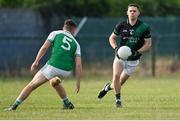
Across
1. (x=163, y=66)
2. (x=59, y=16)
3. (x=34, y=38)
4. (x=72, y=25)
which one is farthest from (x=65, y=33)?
(x=59, y=16)

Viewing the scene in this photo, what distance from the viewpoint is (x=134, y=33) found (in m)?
18.0

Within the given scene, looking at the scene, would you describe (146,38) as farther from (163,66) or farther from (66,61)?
(163,66)

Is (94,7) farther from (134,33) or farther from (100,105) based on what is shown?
(134,33)

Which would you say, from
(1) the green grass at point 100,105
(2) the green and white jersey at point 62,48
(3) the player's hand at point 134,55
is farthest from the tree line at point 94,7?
(2) the green and white jersey at point 62,48

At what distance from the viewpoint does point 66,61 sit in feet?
55.7

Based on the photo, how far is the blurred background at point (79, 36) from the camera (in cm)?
3569

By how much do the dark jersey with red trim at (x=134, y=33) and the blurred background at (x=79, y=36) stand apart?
17532mm

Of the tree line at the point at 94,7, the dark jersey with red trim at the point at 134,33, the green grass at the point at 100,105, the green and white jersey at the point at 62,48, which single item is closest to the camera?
the green grass at the point at 100,105

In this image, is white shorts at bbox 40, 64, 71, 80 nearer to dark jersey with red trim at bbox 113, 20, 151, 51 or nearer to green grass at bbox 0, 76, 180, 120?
green grass at bbox 0, 76, 180, 120

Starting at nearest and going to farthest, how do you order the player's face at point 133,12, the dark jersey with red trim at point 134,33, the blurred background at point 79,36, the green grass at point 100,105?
the green grass at point 100,105 → the player's face at point 133,12 → the dark jersey with red trim at point 134,33 → the blurred background at point 79,36

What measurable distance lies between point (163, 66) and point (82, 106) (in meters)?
20.1

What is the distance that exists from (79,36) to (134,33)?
19.1 meters

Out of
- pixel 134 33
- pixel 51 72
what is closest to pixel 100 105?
pixel 134 33

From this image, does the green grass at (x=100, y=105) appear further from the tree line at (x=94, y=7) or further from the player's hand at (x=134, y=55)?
the tree line at (x=94, y=7)
